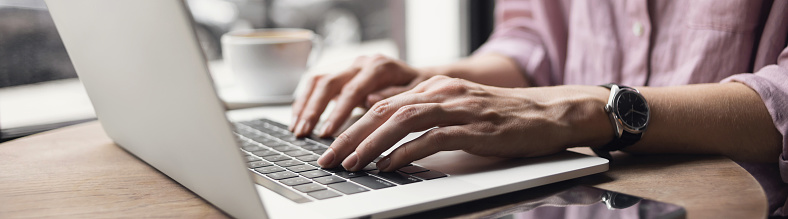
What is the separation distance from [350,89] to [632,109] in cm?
34

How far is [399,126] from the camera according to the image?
565 mm

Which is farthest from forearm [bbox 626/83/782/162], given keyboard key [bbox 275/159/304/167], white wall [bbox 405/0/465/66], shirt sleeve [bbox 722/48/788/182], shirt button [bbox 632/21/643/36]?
white wall [bbox 405/0/465/66]

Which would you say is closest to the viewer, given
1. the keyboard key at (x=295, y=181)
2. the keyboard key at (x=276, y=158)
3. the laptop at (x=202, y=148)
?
the laptop at (x=202, y=148)

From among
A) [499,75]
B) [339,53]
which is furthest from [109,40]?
[339,53]

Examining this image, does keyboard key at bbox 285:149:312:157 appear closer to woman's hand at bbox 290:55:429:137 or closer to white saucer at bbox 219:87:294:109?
woman's hand at bbox 290:55:429:137

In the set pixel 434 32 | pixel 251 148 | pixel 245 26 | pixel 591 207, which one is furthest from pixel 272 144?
pixel 245 26

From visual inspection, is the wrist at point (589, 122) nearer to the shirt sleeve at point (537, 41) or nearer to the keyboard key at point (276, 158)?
the keyboard key at point (276, 158)

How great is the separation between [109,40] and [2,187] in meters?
0.19

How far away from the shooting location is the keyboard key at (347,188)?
1.60 ft

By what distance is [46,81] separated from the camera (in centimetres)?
128

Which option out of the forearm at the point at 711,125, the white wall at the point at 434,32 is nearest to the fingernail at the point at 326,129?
the forearm at the point at 711,125

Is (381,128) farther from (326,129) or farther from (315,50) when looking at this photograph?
(315,50)

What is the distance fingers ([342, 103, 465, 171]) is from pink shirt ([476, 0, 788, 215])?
336mm

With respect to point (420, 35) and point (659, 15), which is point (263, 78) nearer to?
point (659, 15)
